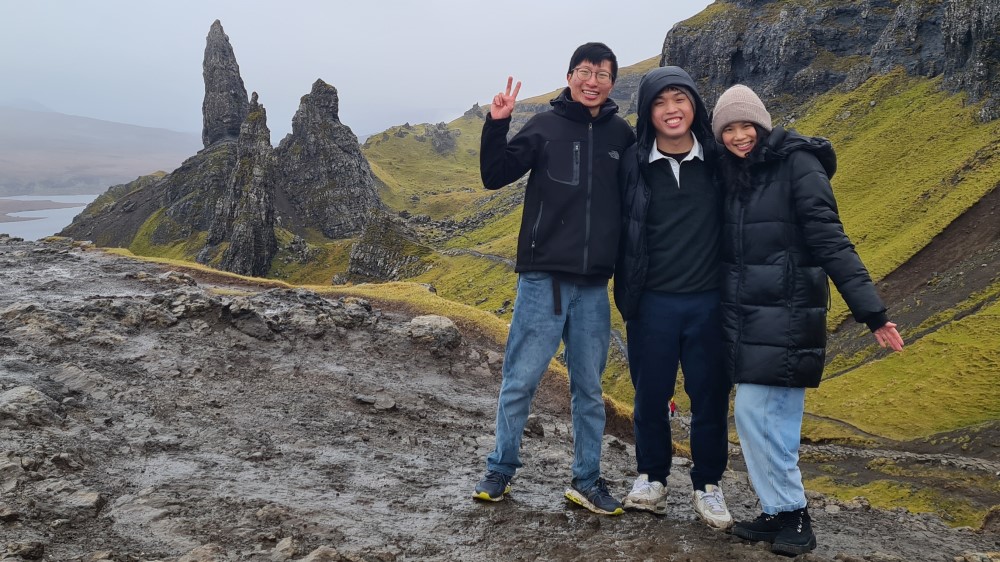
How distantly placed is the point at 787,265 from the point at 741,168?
1.36 m

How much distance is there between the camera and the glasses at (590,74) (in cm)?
809

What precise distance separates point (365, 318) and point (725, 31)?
6924 inches

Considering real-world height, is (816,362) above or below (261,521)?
above

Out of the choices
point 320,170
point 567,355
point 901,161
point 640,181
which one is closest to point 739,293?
point 640,181

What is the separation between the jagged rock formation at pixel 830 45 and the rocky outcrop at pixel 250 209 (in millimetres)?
115311

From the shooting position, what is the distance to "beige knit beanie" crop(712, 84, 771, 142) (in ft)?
24.5

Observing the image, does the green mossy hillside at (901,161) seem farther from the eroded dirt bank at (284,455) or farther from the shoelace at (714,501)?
the shoelace at (714,501)

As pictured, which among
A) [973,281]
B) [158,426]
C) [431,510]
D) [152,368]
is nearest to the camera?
[431,510]

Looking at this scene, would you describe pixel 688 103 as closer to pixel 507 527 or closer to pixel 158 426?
pixel 507 527

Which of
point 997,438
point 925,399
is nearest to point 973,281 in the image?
point 925,399

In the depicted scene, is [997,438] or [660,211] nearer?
[660,211]

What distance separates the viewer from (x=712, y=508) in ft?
26.5

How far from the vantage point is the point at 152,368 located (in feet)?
45.2

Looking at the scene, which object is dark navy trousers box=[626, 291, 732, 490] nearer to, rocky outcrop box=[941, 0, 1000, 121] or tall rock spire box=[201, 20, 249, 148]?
rocky outcrop box=[941, 0, 1000, 121]
